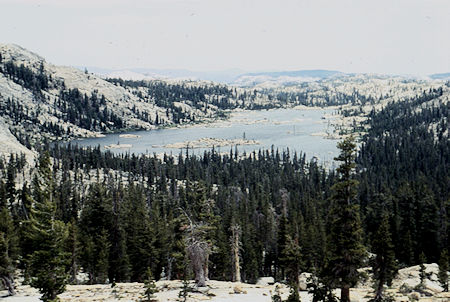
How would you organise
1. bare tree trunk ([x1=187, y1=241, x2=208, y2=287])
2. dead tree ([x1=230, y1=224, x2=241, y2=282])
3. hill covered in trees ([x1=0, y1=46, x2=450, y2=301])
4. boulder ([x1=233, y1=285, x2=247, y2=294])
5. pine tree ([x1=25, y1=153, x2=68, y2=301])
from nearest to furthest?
pine tree ([x1=25, y1=153, x2=68, y2=301]) < hill covered in trees ([x1=0, y1=46, x2=450, y2=301]) < boulder ([x1=233, y1=285, x2=247, y2=294]) < bare tree trunk ([x1=187, y1=241, x2=208, y2=287]) < dead tree ([x1=230, y1=224, x2=241, y2=282])

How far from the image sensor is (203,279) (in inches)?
1734

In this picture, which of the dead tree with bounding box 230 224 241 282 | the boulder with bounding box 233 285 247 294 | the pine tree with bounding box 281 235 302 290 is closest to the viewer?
the boulder with bounding box 233 285 247 294

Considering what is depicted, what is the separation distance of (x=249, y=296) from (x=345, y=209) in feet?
47.3

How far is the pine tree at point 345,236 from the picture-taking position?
33625 millimetres

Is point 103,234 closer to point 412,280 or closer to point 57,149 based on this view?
point 412,280

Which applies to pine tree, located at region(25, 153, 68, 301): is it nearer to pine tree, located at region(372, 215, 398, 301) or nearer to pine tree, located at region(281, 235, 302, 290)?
pine tree, located at region(281, 235, 302, 290)

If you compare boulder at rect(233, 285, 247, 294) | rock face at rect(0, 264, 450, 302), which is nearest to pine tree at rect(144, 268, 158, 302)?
rock face at rect(0, 264, 450, 302)

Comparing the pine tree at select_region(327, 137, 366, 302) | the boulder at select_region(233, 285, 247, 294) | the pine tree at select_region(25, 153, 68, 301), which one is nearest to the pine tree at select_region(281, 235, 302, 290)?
the boulder at select_region(233, 285, 247, 294)

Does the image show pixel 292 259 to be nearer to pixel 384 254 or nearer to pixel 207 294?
pixel 384 254

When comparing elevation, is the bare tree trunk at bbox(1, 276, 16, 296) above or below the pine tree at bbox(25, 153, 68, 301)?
below

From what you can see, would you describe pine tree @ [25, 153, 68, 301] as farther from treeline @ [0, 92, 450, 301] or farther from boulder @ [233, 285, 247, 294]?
boulder @ [233, 285, 247, 294]

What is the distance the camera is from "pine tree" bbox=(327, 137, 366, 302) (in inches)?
1324

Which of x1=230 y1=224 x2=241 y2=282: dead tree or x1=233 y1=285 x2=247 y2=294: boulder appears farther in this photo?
x1=230 y1=224 x2=241 y2=282: dead tree

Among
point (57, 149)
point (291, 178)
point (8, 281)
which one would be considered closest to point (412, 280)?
point (8, 281)
